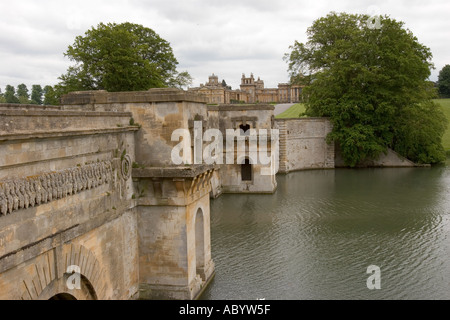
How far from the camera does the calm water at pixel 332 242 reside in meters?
12.2

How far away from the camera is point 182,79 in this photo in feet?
129

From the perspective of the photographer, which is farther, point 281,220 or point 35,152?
point 281,220

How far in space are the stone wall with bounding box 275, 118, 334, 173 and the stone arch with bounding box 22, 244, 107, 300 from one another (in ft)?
83.6

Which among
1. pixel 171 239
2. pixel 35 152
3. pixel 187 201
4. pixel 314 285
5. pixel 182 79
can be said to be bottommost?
pixel 314 285

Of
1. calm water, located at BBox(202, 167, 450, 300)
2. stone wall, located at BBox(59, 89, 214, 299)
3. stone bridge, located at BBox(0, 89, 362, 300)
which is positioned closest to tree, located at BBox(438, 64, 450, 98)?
calm water, located at BBox(202, 167, 450, 300)

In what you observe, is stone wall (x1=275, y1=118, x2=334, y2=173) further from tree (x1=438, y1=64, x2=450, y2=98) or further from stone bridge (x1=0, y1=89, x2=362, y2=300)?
tree (x1=438, y1=64, x2=450, y2=98)

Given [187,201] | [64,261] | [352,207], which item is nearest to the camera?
[64,261]

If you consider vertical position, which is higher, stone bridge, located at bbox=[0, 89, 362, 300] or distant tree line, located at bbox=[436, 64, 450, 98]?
distant tree line, located at bbox=[436, 64, 450, 98]

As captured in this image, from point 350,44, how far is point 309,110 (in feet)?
21.7

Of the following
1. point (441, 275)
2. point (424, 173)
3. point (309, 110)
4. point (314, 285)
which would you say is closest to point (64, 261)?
point (314, 285)

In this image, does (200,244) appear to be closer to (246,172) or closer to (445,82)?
(246,172)

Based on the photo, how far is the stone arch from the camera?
7219 mm

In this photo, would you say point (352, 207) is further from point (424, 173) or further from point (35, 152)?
point (35, 152)

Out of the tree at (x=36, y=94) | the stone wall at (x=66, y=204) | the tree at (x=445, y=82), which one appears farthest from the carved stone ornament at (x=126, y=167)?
the tree at (x=445, y=82)
